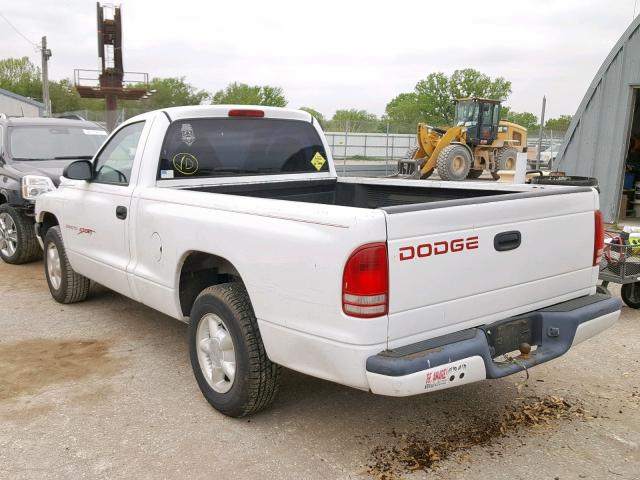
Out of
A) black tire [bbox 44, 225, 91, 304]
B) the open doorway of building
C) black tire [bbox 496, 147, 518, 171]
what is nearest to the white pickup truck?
black tire [bbox 44, 225, 91, 304]

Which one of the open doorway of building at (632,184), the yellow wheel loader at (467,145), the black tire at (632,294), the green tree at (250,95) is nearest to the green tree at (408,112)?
the green tree at (250,95)

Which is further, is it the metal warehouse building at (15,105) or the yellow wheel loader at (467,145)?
the metal warehouse building at (15,105)

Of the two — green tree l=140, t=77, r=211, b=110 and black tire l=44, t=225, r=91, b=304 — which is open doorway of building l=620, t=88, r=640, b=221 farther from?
green tree l=140, t=77, r=211, b=110

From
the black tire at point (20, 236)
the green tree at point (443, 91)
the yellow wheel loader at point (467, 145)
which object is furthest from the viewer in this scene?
the green tree at point (443, 91)

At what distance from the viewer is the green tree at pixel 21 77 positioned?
82688 millimetres

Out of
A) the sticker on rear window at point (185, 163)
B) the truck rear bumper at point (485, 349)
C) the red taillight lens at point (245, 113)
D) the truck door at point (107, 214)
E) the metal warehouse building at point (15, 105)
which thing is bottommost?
the truck rear bumper at point (485, 349)

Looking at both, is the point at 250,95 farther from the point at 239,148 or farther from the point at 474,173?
the point at 239,148

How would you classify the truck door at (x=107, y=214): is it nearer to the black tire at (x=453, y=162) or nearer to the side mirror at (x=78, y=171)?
the side mirror at (x=78, y=171)

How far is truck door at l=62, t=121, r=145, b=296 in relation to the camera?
184 inches

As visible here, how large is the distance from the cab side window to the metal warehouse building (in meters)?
36.0

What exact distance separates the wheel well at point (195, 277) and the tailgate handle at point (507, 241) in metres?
1.72

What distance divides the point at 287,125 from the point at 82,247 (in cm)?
209

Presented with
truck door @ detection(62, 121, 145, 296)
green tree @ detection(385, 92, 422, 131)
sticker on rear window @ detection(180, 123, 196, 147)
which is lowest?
truck door @ detection(62, 121, 145, 296)

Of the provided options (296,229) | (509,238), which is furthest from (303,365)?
(509,238)
